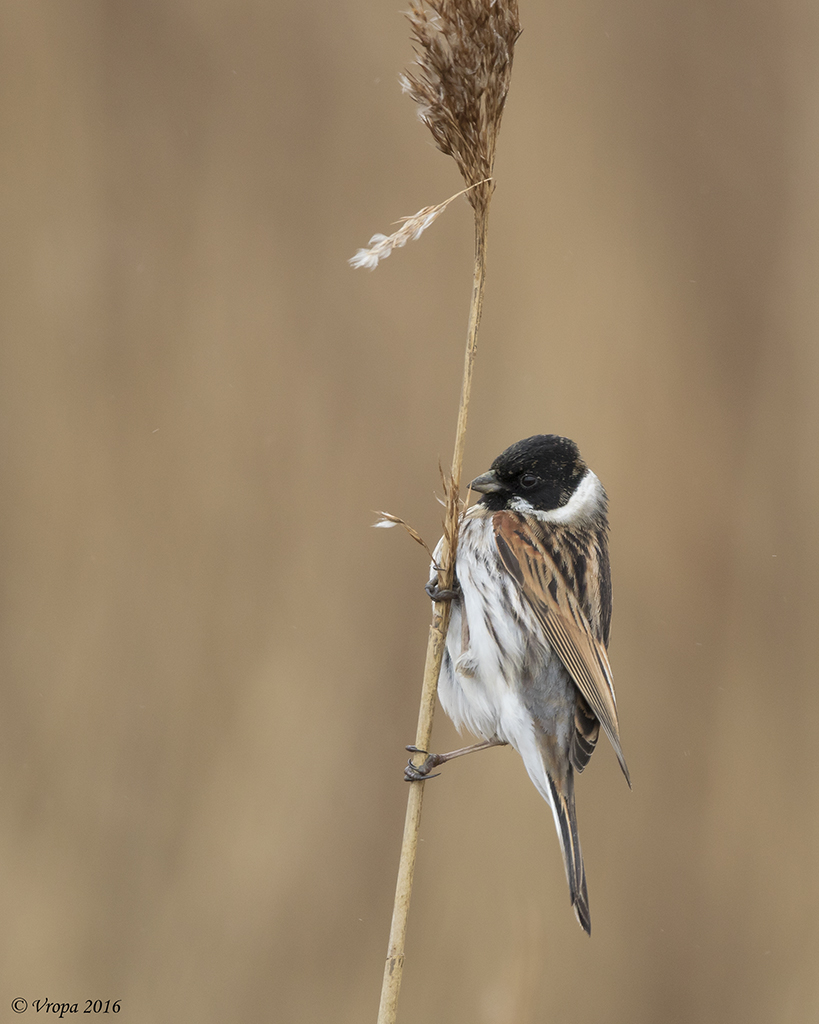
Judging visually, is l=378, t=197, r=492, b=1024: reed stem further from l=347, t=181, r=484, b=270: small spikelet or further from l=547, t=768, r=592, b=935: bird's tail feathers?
l=547, t=768, r=592, b=935: bird's tail feathers

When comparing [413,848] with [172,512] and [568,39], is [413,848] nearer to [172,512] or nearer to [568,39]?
[172,512]

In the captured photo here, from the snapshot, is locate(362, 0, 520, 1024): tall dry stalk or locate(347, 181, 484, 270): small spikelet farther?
locate(362, 0, 520, 1024): tall dry stalk

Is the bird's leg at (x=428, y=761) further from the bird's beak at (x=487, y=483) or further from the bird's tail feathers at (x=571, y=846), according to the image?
the bird's beak at (x=487, y=483)

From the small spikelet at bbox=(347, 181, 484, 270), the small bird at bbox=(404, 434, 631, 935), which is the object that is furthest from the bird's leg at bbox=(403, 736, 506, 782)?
the small spikelet at bbox=(347, 181, 484, 270)

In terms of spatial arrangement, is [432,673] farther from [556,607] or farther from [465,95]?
[465,95]

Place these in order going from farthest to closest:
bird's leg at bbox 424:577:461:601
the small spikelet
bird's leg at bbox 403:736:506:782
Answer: bird's leg at bbox 424:577:461:601
bird's leg at bbox 403:736:506:782
the small spikelet

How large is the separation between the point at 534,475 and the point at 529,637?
1.18 ft

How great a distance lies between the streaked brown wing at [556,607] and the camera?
1.82 meters

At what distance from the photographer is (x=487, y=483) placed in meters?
1.92

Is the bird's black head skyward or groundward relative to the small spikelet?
groundward

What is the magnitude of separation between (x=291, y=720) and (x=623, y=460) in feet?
4.93

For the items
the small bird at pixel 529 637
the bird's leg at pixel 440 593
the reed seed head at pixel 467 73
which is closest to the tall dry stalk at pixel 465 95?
the reed seed head at pixel 467 73

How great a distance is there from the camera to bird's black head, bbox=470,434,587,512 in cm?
193

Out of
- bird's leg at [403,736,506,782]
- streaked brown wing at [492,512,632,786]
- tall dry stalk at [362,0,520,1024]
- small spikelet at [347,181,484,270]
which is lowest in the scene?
bird's leg at [403,736,506,782]
